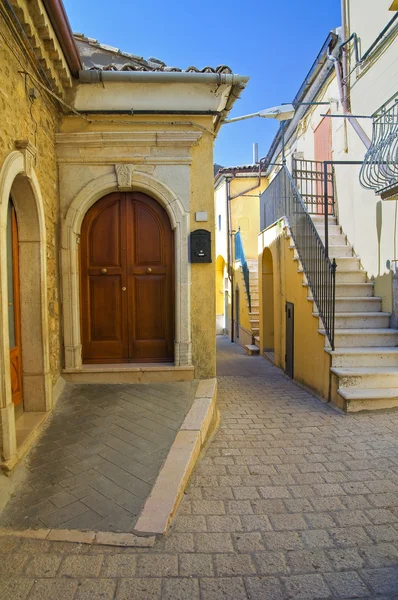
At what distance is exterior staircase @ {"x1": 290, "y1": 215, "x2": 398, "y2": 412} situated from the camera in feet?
15.9

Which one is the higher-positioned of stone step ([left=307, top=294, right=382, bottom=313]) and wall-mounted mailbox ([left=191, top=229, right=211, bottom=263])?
wall-mounted mailbox ([left=191, top=229, right=211, bottom=263])

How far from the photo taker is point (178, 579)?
2125 millimetres

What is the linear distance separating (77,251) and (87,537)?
3.42 meters

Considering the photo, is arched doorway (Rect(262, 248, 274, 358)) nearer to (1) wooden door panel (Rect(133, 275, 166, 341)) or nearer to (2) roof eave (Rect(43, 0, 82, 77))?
(1) wooden door panel (Rect(133, 275, 166, 341))

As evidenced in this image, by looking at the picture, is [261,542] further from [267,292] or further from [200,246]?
[267,292]

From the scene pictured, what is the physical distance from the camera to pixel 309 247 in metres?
6.49

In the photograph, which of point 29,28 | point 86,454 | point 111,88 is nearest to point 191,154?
point 111,88

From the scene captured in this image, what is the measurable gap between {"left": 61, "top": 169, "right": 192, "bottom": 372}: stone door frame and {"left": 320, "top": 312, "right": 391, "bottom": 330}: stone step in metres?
2.30

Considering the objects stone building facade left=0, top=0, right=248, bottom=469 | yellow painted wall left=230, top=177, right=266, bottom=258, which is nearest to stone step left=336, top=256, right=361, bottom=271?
stone building facade left=0, top=0, right=248, bottom=469

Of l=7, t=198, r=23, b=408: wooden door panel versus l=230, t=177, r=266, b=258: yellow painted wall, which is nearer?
l=7, t=198, r=23, b=408: wooden door panel

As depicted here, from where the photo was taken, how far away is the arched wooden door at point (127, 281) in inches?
201

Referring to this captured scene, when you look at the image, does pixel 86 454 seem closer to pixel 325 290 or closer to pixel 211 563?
pixel 211 563

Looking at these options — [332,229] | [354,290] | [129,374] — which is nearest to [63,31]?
[129,374]

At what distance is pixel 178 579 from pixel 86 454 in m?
1.47
